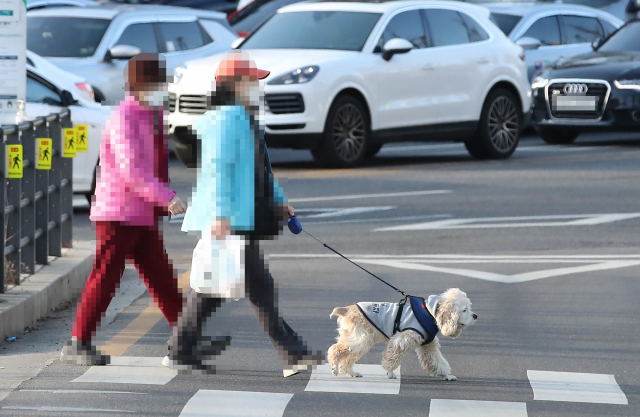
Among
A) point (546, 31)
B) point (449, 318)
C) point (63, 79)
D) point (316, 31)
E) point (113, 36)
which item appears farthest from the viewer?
point (546, 31)

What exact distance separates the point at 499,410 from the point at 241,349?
5.40ft

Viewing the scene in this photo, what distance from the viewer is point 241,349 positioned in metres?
6.50

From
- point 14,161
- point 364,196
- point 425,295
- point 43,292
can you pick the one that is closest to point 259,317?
point 43,292

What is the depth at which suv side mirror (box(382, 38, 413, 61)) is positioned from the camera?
14.8 meters

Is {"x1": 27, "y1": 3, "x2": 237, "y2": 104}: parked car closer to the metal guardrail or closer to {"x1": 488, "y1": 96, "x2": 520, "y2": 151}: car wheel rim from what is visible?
{"x1": 488, "y1": 96, "x2": 520, "y2": 151}: car wheel rim

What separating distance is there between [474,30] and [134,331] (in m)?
10.3

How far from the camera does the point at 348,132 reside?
14.7 meters

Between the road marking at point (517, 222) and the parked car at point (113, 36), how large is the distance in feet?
19.0

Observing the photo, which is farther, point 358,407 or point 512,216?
point 512,216

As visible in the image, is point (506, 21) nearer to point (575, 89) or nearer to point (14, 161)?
point (575, 89)

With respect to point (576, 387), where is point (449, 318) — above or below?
above

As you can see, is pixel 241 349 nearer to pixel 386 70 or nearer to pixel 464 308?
pixel 464 308

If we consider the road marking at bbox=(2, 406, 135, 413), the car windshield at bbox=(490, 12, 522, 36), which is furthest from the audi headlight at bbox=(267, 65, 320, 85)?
the road marking at bbox=(2, 406, 135, 413)

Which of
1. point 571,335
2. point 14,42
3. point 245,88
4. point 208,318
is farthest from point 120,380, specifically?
point 14,42
